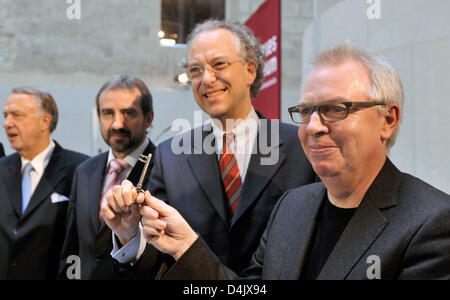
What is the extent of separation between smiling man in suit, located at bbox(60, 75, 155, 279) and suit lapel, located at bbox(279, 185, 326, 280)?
2.78ft

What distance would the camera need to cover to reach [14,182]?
2350mm

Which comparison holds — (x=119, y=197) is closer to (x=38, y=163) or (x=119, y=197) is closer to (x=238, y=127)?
(x=238, y=127)

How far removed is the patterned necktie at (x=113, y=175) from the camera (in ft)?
6.50

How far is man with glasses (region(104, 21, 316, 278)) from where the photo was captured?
153cm

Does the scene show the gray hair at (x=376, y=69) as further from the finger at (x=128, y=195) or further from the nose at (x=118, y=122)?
the nose at (x=118, y=122)

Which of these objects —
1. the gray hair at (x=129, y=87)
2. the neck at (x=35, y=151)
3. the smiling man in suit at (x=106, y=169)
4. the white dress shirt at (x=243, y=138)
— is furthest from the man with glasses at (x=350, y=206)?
the neck at (x=35, y=151)

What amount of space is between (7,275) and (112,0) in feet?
8.97

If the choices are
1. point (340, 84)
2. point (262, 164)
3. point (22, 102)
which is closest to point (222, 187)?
point (262, 164)

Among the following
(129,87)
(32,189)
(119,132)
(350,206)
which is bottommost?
(32,189)

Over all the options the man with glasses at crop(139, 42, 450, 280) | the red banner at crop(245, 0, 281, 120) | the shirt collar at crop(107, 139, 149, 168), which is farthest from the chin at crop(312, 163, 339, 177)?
the red banner at crop(245, 0, 281, 120)

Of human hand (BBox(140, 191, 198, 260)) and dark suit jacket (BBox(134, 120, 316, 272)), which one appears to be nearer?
human hand (BBox(140, 191, 198, 260))

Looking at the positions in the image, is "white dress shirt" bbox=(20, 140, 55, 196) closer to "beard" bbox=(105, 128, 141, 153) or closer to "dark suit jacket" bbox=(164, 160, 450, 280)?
"beard" bbox=(105, 128, 141, 153)

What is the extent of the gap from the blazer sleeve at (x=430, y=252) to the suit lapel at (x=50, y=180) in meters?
1.94

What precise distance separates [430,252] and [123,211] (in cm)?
86
